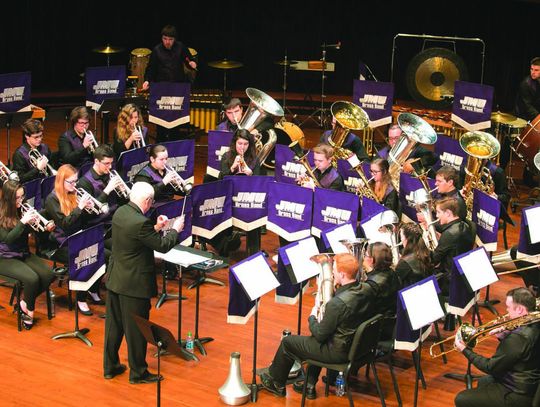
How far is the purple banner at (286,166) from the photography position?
10586 mm

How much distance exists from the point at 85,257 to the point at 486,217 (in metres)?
3.90

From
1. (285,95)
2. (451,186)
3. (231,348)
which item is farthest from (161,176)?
(285,95)

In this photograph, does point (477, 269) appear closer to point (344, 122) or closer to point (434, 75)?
point (344, 122)

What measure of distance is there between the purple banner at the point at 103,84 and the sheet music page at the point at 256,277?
5.73 meters

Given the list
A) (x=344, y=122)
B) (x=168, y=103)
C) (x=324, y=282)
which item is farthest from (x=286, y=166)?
(x=324, y=282)

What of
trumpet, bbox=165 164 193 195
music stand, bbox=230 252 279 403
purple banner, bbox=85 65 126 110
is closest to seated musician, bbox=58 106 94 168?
trumpet, bbox=165 164 193 195

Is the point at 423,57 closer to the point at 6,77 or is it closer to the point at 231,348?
the point at 6,77

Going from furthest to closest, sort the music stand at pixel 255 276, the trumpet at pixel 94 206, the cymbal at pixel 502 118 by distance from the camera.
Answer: the cymbal at pixel 502 118 < the trumpet at pixel 94 206 < the music stand at pixel 255 276

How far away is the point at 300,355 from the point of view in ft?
23.7

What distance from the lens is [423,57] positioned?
49.4 ft

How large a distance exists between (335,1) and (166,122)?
6.81m

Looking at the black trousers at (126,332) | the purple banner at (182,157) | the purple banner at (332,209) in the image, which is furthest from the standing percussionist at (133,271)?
the purple banner at (182,157)

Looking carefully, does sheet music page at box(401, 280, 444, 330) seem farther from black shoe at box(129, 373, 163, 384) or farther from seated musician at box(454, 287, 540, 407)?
black shoe at box(129, 373, 163, 384)

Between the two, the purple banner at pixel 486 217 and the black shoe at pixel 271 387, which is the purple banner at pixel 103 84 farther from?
the black shoe at pixel 271 387
